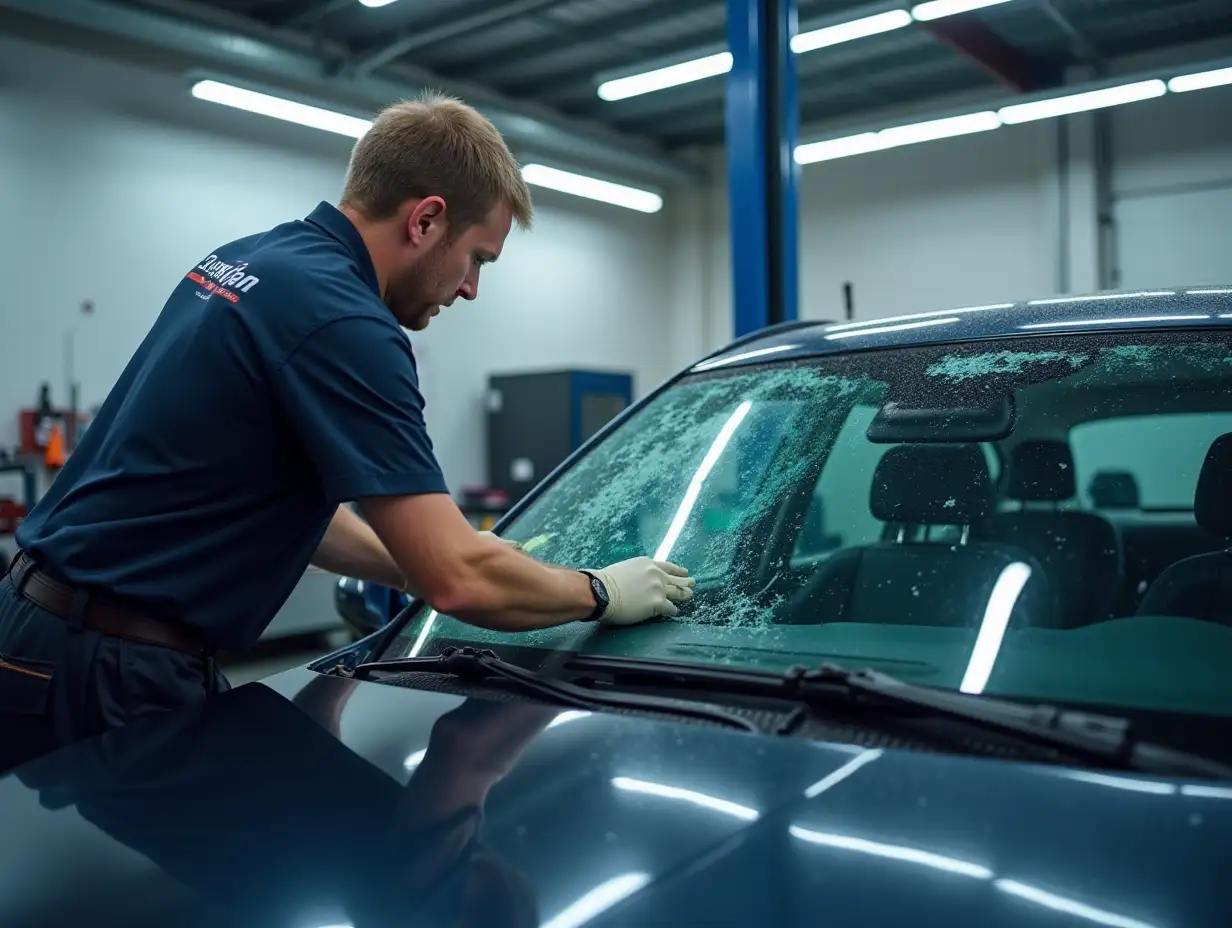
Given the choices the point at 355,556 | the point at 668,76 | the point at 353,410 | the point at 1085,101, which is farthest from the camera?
the point at 1085,101

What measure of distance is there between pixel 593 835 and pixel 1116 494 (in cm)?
217

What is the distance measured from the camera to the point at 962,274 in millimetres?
9805

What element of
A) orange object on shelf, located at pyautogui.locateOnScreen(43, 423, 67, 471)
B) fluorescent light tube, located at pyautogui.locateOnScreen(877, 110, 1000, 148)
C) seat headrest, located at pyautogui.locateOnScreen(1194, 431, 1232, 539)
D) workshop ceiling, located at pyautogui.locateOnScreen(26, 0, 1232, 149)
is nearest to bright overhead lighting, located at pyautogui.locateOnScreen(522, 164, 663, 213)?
workshop ceiling, located at pyautogui.locateOnScreen(26, 0, 1232, 149)

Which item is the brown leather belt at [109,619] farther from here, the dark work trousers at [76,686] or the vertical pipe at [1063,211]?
the vertical pipe at [1063,211]

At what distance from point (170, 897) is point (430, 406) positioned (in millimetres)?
8180

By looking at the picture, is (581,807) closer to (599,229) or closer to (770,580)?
(770,580)

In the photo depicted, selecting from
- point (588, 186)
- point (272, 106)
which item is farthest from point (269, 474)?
point (588, 186)

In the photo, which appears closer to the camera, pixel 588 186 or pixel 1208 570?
pixel 1208 570

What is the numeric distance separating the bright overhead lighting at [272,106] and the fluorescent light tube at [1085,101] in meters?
4.57

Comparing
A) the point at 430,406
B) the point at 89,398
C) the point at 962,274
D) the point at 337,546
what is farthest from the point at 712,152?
the point at 337,546

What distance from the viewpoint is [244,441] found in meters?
1.48

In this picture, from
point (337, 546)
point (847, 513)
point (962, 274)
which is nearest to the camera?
point (847, 513)

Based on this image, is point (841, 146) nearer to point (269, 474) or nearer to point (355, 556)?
point (355, 556)

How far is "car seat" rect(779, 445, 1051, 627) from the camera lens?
4.36 ft
